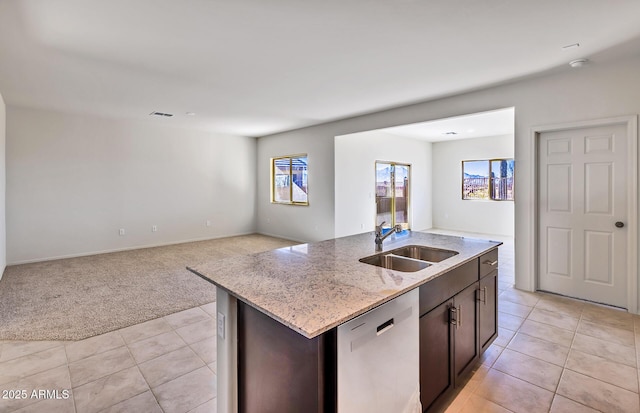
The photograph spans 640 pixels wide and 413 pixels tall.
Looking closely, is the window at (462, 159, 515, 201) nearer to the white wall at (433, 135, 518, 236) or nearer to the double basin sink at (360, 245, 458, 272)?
the white wall at (433, 135, 518, 236)

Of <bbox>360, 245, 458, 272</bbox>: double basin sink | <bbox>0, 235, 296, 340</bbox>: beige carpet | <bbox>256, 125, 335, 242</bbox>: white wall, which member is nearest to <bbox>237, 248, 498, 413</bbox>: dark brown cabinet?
<bbox>360, 245, 458, 272</bbox>: double basin sink

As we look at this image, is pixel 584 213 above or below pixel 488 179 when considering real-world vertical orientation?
below

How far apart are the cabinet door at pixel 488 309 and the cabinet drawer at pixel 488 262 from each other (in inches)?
1.7

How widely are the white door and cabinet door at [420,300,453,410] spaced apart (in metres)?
2.76

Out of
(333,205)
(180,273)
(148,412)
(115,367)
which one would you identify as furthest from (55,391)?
(333,205)

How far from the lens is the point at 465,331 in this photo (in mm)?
1971

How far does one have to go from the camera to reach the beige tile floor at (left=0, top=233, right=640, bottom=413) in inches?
74.2

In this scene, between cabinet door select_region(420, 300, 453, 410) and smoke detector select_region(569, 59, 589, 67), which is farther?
smoke detector select_region(569, 59, 589, 67)

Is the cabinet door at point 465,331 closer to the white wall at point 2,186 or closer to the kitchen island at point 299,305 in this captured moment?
the kitchen island at point 299,305

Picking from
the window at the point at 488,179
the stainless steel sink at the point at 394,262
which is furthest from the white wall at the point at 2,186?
the window at the point at 488,179

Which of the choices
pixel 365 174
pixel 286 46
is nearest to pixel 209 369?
pixel 286 46

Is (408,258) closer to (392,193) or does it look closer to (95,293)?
(95,293)

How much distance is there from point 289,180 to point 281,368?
21.0ft

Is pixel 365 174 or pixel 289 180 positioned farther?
pixel 289 180
